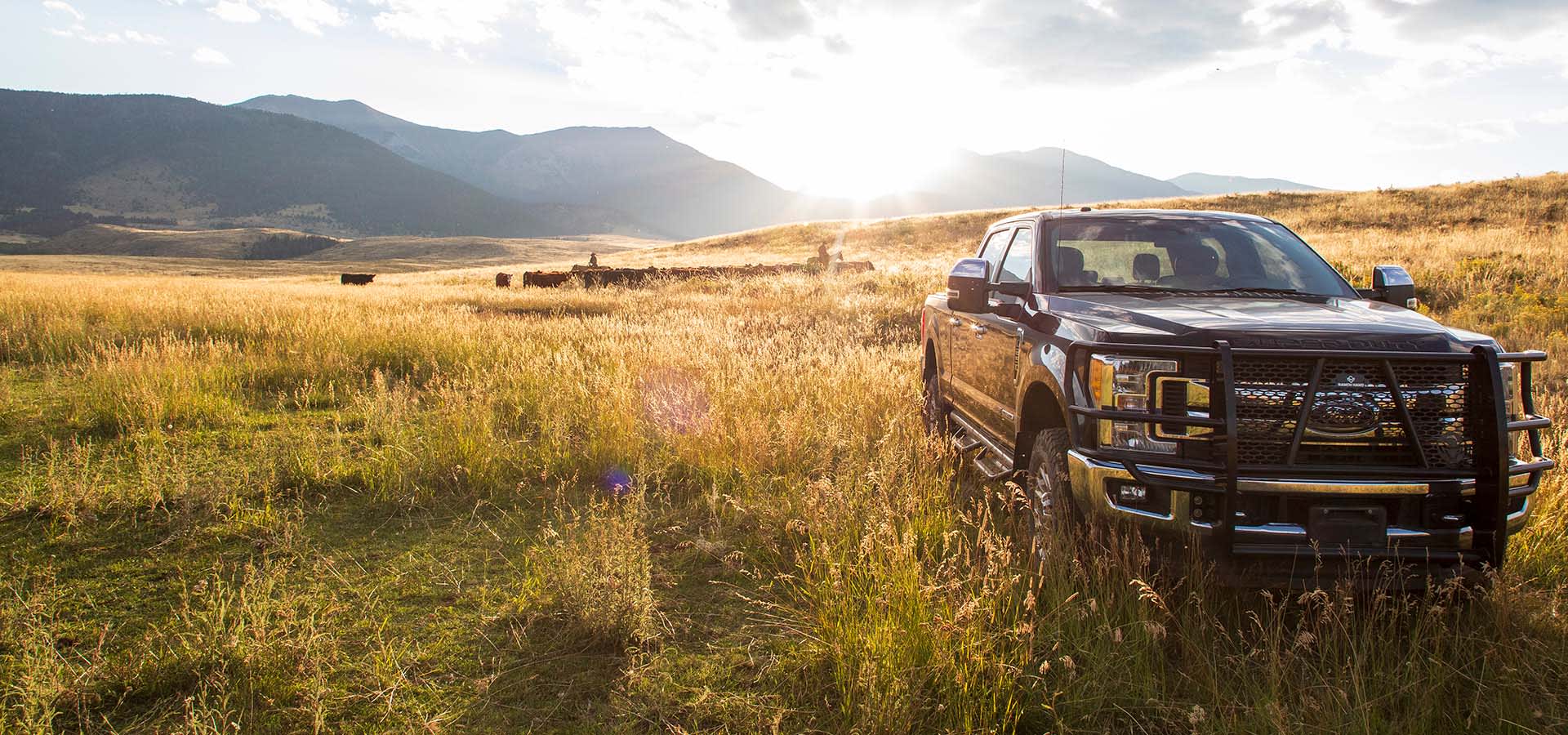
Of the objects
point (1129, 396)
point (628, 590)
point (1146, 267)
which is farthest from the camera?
point (1146, 267)

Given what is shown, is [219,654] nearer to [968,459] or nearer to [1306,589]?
[1306,589]

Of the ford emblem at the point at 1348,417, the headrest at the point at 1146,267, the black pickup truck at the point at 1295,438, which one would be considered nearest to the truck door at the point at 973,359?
the headrest at the point at 1146,267

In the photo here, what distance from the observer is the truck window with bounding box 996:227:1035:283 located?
5.05 m

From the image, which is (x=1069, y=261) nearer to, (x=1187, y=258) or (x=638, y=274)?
(x=1187, y=258)

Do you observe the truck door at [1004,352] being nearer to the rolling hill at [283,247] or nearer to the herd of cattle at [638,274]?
the herd of cattle at [638,274]

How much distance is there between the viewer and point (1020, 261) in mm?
5359

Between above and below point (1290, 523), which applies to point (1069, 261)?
above

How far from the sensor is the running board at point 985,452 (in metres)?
4.45

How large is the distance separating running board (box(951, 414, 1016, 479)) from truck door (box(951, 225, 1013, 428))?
0.25ft

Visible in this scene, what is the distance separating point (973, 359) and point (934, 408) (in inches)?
58.4

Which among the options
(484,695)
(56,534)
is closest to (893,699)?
(484,695)

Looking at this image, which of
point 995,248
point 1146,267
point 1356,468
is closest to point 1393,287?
point 1146,267

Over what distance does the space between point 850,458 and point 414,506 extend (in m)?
2.80

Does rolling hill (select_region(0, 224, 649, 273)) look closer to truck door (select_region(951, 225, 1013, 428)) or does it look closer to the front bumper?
truck door (select_region(951, 225, 1013, 428))
